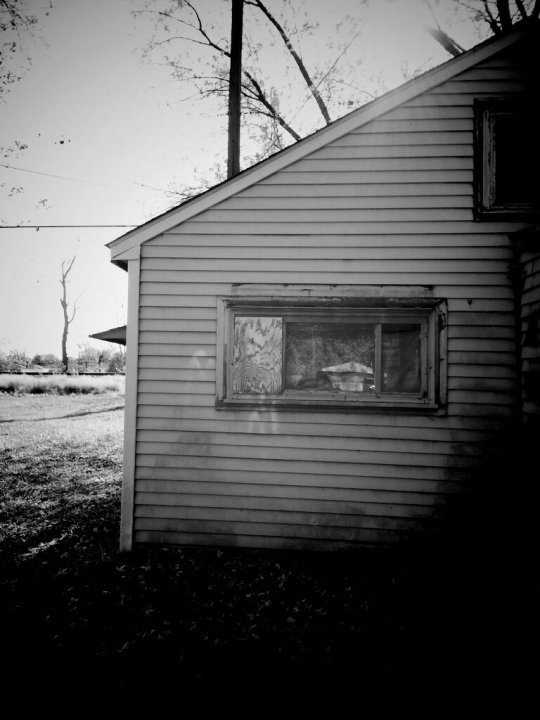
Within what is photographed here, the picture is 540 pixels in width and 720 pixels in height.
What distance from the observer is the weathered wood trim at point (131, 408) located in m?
4.45

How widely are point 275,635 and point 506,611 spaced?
2.14 m

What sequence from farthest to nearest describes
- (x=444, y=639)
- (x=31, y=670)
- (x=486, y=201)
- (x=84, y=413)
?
(x=84, y=413) → (x=486, y=201) → (x=444, y=639) → (x=31, y=670)

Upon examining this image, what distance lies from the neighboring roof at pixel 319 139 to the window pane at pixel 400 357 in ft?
7.32

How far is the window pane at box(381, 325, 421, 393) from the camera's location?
14.4ft

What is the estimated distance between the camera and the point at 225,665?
9.43 ft

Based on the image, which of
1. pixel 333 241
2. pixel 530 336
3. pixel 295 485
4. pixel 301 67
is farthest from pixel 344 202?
pixel 301 67

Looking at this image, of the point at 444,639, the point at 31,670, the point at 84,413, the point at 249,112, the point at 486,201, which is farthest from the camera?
the point at 84,413

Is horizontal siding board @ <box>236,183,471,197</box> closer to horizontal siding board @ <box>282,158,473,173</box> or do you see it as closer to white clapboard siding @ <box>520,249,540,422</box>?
horizontal siding board @ <box>282,158,473,173</box>

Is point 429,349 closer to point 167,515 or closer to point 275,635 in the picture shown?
point 275,635

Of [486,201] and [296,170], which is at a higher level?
[296,170]

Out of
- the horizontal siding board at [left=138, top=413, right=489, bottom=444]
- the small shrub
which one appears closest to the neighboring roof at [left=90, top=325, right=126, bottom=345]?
the horizontal siding board at [left=138, top=413, right=489, bottom=444]

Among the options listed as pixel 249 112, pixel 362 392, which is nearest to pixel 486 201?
pixel 362 392

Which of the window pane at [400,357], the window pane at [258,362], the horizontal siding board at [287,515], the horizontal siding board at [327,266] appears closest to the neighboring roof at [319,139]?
the horizontal siding board at [327,266]

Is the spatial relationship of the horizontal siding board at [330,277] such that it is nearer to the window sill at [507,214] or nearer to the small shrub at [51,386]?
the window sill at [507,214]
